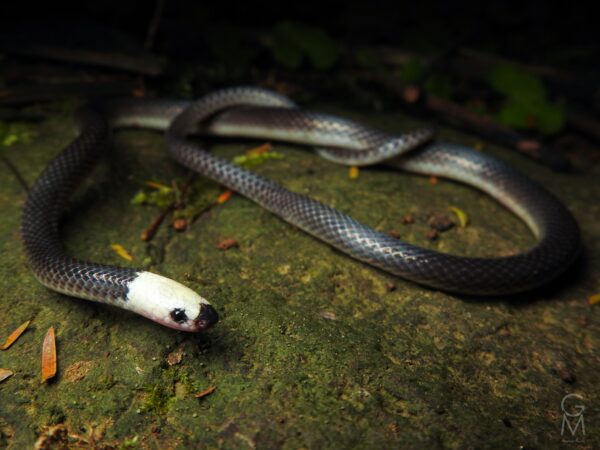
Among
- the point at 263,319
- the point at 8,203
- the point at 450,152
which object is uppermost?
the point at 450,152

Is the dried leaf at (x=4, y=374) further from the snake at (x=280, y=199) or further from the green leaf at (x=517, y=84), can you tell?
the green leaf at (x=517, y=84)

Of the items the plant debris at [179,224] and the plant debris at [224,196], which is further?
the plant debris at [224,196]

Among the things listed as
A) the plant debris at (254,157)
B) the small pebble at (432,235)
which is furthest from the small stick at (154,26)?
the small pebble at (432,235)

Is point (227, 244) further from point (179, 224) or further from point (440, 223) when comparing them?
point (440, 223)

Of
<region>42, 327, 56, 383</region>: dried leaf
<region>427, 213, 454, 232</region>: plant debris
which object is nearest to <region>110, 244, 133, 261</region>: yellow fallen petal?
<region>42, 327, 56, 383</region>: dried leaf

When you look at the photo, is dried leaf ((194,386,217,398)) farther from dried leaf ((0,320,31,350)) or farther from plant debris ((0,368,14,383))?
dried leaf ((0,320,31,350))

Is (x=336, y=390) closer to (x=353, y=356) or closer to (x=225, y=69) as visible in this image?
(x=353, y=356)

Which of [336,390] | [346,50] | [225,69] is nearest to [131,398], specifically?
[336,390]
